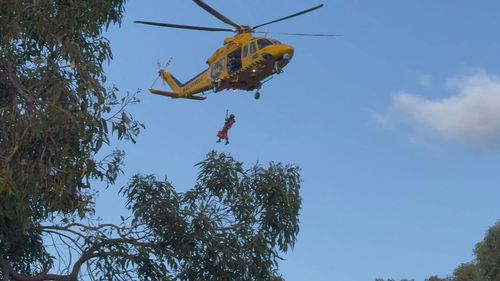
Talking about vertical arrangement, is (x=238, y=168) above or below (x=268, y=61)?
below

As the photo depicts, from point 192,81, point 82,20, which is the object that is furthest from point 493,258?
point 82,20

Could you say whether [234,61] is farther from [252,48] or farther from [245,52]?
[252,48]

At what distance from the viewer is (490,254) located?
125ft

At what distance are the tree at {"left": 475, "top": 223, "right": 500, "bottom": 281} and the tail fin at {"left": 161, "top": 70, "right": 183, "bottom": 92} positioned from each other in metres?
13.4

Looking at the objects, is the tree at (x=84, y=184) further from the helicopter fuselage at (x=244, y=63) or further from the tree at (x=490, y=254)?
the tree at (x=490, y=254)

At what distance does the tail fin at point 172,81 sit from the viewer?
3350cm

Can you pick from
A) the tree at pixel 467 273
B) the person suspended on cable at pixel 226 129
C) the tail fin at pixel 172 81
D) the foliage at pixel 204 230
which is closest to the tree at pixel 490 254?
the tree at pixel 467 273

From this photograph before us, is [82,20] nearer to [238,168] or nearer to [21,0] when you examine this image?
[21,0]

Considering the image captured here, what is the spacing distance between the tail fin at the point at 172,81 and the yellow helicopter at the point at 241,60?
8.97ft

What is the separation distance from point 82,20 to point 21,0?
38.2 inches

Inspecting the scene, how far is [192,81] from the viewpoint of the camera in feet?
104

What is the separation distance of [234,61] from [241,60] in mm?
341

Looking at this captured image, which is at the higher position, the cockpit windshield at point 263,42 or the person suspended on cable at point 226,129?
the cockpit windshield at point 263,42

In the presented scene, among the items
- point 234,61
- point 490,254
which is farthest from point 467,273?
point 234,61
